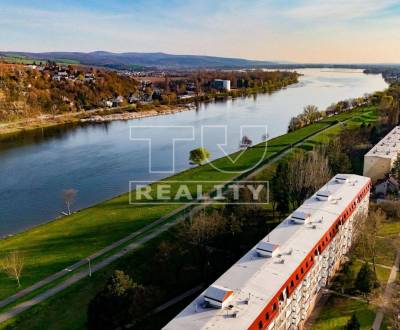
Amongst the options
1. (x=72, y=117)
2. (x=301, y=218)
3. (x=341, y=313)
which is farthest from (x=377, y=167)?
(x=72, y=117)

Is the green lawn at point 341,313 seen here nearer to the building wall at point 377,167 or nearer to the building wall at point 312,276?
the building wall at point 312,276

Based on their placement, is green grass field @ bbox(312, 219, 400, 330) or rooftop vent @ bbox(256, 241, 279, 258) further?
green grass field @ bbox(312, 219, 400, 330)

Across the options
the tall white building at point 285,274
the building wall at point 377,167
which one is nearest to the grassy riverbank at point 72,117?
the building wall at point 377,167

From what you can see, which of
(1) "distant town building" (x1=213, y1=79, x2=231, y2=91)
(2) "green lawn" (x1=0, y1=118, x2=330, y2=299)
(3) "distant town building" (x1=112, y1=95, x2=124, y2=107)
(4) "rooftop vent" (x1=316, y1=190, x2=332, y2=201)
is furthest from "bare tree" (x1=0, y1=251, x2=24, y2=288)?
(1) "distant town building" (x1=213, y1=79, x2=231, y2=91)

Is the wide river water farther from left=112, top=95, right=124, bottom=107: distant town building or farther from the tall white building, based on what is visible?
the tall white building

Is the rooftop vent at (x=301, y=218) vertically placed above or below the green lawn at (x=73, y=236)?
above

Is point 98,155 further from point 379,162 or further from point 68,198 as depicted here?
point 379,162

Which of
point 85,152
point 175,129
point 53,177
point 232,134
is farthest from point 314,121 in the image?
point 53,177
